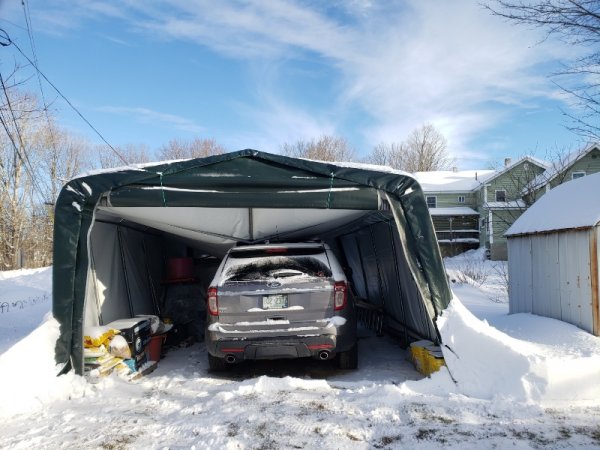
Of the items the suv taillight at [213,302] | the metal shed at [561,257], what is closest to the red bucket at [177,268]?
the suv taillight at [213,302]

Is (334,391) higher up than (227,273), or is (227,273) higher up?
(227,273)

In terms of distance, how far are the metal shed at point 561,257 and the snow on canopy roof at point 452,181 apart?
28.9 m

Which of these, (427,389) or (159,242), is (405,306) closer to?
(427,389)

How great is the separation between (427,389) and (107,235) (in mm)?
5378

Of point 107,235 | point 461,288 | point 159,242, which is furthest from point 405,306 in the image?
point 461,288

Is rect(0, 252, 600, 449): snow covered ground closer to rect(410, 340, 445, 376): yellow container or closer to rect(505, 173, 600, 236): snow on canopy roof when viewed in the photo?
rect(410, 340, 445, 376): yellow container

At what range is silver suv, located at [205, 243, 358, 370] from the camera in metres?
5.77

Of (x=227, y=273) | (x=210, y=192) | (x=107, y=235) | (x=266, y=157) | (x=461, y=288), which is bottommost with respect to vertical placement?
(x=461, y=288)

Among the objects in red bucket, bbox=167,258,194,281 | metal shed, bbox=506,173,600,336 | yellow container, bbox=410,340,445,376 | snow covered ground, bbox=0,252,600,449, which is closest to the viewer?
snow covered ground, bbox=0,252,600,449

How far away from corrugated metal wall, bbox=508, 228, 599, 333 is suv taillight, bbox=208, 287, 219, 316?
4681 millimetres

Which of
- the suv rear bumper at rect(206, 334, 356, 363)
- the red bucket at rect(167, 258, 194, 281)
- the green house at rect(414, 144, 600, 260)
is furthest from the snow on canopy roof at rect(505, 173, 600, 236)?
the green house at rect(414, 144, 600, 260)

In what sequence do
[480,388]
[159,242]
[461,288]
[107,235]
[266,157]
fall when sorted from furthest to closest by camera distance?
[461,288]
[159,242]
[107,235]
[266,157]
[480,388]

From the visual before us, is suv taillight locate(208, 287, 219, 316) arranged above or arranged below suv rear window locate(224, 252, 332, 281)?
below

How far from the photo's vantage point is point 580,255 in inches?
242
